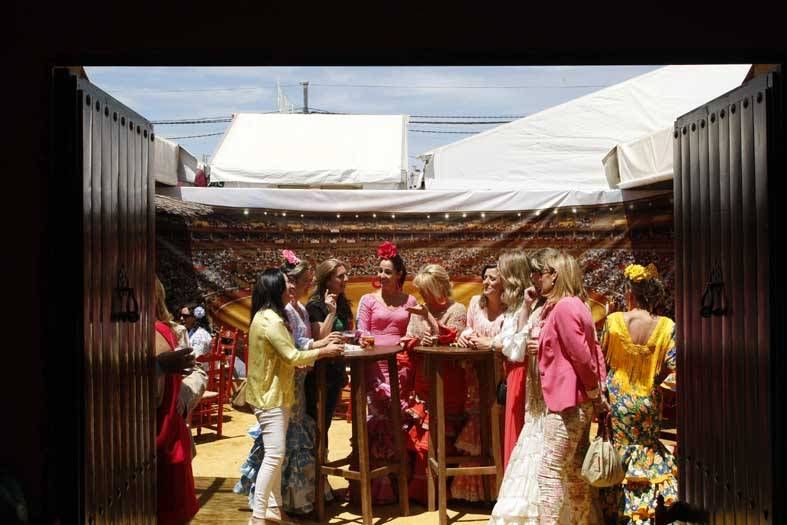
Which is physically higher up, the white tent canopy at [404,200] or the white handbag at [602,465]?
the white tent canopy at [404,200]

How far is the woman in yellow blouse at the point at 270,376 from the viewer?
640 cm

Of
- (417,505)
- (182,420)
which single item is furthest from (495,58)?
(417,505)

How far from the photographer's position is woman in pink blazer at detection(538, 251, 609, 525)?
18.9ft

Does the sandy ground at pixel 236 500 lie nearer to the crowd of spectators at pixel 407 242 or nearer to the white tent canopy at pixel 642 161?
the crowd of spectators at pixel 407 242

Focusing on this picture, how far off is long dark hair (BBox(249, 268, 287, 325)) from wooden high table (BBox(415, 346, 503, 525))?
1.13 metres

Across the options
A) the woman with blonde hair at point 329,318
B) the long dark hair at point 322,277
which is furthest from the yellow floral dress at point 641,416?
the long dark hair at point 322,277

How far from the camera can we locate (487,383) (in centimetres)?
695

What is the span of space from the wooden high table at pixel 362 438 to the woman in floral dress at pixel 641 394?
66.6 inches

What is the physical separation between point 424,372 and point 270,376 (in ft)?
4.46

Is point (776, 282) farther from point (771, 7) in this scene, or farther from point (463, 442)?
point (463, 442)

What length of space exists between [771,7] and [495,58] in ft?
3.06

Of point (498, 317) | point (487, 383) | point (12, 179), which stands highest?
point (12, 179)

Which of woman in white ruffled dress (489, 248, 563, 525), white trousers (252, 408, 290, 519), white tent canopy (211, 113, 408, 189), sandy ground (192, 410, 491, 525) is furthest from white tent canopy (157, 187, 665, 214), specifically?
white trousers (252, 408, 290, 519)

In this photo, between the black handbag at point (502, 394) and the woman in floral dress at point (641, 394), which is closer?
the woman in floral dress at point (641, 394)
